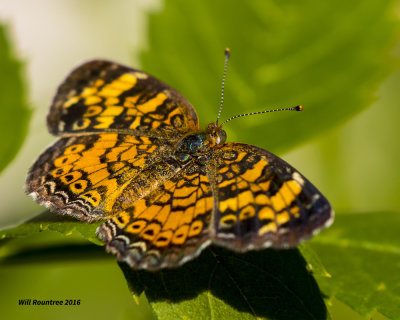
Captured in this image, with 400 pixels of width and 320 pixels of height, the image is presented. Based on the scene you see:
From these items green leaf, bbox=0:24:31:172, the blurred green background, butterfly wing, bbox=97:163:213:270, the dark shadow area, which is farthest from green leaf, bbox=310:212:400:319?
green leaf, bbox=0:24:31:172

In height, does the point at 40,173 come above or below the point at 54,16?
below

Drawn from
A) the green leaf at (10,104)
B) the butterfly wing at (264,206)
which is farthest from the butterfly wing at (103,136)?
the butterfly wing at (264,206)

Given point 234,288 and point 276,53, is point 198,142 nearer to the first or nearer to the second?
point 234,288

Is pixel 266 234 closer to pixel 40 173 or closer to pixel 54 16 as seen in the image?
pixel 40 173

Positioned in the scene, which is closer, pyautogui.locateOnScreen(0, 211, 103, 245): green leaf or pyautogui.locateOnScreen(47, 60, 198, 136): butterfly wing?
pyautogui.locateOnScreen(0, 211, 103, 245): green leaf

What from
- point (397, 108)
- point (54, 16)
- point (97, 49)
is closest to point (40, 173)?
point (397, 108)

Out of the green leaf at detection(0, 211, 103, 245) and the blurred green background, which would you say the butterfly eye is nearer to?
the blurred green background

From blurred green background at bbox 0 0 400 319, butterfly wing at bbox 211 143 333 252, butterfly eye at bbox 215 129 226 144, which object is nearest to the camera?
butterfly wing at bbox 211 143 333 252

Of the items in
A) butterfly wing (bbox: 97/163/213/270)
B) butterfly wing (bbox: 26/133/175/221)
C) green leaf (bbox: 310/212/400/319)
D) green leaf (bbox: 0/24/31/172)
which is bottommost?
green leaf (bbox: 310/212/400/319)
